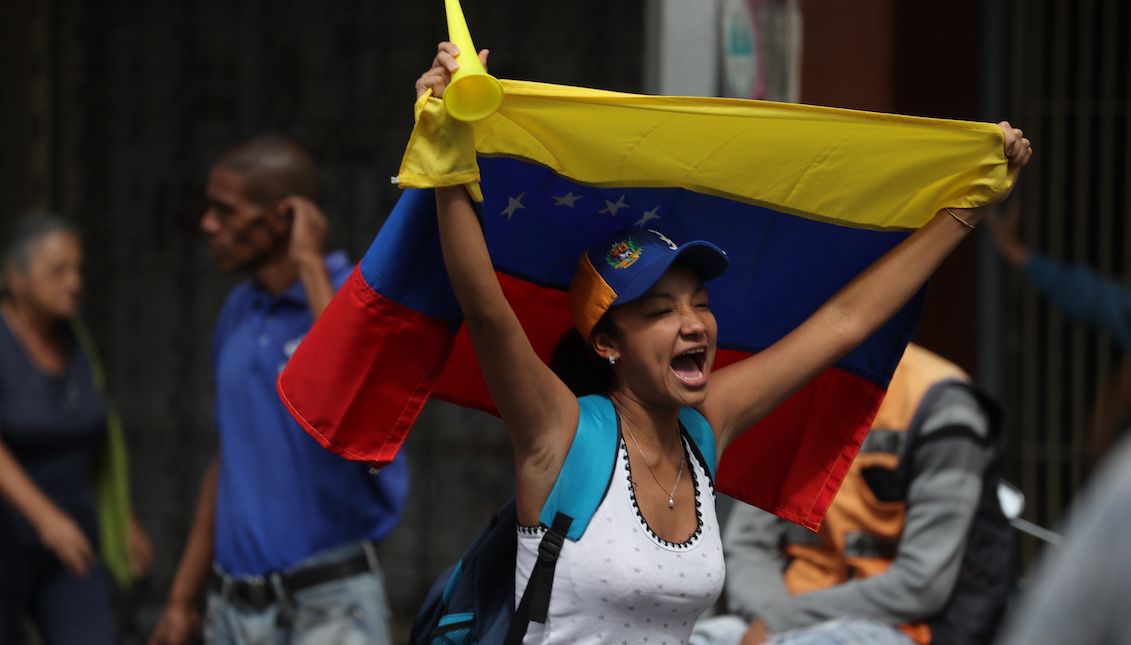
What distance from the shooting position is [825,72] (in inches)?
262

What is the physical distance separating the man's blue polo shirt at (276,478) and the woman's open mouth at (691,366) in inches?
73.0

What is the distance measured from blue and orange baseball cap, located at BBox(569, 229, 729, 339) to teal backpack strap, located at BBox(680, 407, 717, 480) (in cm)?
29

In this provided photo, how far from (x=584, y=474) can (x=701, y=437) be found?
15.2 inches

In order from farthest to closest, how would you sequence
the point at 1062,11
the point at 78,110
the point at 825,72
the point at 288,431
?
the point at 78,110 → the point at 1062,11 → the point at 825,72 → the point at 288,431

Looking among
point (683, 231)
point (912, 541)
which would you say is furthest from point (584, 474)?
point (912, 541)

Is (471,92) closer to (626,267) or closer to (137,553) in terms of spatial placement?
(626,267)

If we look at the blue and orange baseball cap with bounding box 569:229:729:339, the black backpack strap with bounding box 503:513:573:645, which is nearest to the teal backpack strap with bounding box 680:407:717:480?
the blue and orange baseball cap with bounding box 569:229:729:339

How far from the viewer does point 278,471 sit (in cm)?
515

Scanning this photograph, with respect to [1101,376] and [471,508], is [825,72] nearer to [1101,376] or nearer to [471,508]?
[1101,376]

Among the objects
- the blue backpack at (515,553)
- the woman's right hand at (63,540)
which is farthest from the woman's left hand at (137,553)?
the blue backpack at (515,553)

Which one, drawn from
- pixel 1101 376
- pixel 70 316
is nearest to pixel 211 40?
pixel 70 316

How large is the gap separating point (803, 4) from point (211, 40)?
319 centimetres

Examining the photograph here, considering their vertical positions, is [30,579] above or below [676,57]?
below

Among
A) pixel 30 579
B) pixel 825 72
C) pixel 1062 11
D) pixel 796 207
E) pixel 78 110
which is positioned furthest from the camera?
pixel 78 110
